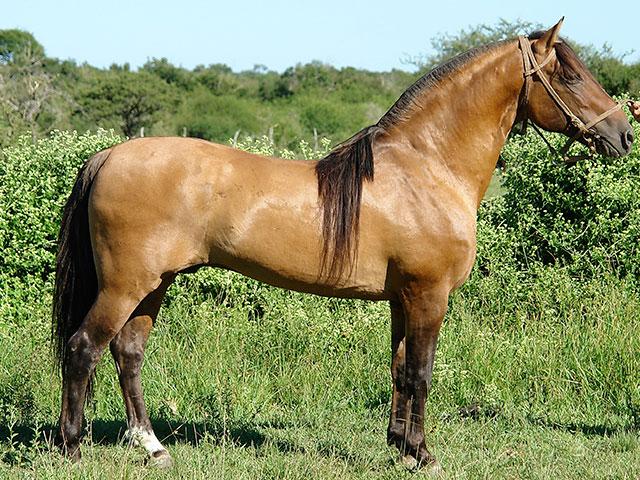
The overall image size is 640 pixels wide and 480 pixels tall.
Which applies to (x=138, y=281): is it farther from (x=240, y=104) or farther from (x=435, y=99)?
(x=240, y=104)

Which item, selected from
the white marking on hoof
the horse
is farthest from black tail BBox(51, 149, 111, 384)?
the white marking on hoof

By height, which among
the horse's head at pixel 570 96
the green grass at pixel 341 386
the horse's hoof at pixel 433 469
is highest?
the horse's head at pixel 570 96

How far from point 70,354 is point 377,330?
2.75 metres

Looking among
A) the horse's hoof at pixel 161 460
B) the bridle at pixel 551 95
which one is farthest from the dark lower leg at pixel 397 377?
the bridle at pixel 551 95

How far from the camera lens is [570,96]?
4.58 metres

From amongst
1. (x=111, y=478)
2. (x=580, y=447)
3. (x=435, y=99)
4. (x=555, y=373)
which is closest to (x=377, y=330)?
(x=555, y=373)

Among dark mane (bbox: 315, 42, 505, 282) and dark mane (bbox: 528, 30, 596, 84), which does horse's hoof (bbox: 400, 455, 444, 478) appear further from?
dark mane (bbox: 528, 30, 596, 84)

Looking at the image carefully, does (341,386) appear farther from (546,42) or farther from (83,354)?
(546,42)

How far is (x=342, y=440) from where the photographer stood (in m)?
5.06

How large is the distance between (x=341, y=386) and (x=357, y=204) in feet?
6.97

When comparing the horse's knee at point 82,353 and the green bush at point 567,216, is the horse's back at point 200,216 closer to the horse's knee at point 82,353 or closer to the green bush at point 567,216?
the horse's knee at point 82,353

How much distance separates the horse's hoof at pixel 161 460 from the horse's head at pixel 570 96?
2852 millimetres

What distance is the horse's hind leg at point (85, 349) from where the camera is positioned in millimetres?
4473

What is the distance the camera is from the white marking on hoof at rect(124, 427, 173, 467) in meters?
4.60
